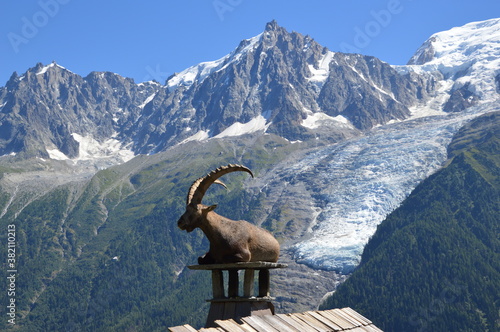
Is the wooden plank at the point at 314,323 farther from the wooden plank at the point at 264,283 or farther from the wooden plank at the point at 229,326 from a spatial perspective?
the wooden plank at the point at 229,326

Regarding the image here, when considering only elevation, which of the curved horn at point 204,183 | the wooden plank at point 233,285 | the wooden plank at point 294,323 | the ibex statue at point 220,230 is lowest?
the wooden plank at point 294,323

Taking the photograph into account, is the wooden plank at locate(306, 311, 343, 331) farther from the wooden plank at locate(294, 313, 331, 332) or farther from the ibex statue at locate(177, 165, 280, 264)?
the ibex statue at locate(177, 165, 280, 264)

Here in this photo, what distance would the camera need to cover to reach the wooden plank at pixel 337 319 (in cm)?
2177

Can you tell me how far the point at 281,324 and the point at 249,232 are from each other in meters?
2.98

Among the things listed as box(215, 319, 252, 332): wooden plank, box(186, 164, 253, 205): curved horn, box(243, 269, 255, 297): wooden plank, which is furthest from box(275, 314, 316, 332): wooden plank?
box(186, 164, 253, 205): curved horn

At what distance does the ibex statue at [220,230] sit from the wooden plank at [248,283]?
19.1 inches

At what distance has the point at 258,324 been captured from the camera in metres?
18.5

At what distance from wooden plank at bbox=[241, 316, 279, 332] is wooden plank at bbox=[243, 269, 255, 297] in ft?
8.23

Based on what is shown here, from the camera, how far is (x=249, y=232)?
835 inches

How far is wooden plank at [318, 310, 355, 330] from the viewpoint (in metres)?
21.8

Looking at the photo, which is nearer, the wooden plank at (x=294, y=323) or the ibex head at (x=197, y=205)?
the wooden plank at (x=294, y=323)

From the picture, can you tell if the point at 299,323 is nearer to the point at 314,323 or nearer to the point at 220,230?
the point at 314,323

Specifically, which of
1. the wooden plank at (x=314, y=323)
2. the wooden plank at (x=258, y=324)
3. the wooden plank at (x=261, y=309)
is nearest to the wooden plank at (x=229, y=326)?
the wooden plank at (x=258, y=324)

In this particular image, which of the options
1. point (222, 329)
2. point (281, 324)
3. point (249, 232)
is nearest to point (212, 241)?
point (249, 232)
